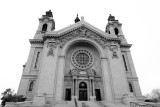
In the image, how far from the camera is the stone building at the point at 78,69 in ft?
68.1

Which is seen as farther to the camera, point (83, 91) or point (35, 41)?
point (35, 41)

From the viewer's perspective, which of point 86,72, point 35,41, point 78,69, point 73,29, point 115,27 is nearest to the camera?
point 86,72

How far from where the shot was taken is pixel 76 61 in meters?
25.2

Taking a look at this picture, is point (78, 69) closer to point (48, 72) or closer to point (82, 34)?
point (48, 72)

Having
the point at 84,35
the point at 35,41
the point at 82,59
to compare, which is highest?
the point at 84,35

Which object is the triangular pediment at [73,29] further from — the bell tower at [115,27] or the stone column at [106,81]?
the stone column at [106,81]

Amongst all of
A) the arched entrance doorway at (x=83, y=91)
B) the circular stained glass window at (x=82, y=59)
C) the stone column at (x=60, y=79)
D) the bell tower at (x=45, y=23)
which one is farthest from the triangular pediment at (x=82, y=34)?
the arched entrance doorway at (x=83, y=91)

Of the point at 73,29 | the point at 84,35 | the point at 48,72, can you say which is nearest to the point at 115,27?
the point at 84,35

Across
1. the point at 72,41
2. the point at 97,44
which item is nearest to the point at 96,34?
the point at 97,44

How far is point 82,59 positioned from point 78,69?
2.74m

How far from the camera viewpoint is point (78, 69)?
23.9 m

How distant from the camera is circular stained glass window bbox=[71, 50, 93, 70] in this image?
24.6 m

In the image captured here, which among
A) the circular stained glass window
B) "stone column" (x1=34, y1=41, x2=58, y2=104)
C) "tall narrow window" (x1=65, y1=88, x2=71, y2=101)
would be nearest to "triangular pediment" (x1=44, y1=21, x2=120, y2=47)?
"stone column" (x1=34, y1=41, x2=58, y2=104)

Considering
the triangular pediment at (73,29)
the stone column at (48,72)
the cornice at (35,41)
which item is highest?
the triangular pediment at (73,29)
